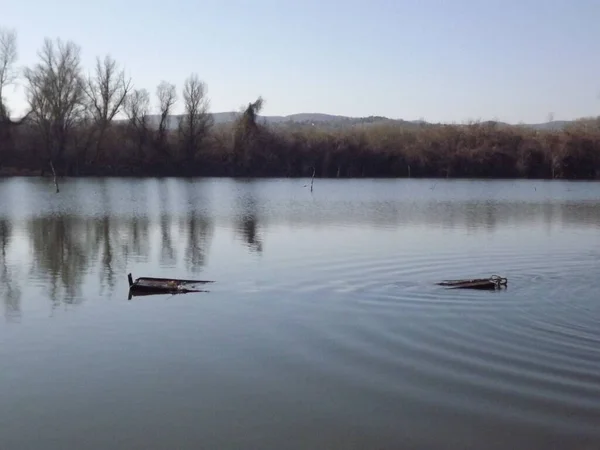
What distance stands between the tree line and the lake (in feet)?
169

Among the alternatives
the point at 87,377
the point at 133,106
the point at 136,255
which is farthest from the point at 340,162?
the point at 87,377

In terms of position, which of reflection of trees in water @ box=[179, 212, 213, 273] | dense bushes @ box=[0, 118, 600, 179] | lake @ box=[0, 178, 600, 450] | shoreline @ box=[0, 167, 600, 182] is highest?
dense bushes @ box=[0, 118, 600, 179]

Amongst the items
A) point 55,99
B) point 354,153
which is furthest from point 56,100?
point 354,153

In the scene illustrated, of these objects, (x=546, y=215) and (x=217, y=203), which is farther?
(x=217, y=203)

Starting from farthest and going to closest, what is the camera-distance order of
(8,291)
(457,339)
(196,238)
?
(196,238)
(8,291)
(457,339)

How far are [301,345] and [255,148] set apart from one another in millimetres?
72667

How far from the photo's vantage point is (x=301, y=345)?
11.1 m

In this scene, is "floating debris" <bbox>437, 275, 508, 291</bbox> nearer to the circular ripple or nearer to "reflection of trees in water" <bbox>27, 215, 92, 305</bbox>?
the circular ripple

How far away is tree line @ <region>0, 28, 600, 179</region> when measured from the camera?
238 ft

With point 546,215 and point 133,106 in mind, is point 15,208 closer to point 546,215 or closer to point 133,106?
point 546,215

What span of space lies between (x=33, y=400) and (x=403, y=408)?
4.50 metres

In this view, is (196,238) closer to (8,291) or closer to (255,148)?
(8,291)

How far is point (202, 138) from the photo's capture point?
8212cm

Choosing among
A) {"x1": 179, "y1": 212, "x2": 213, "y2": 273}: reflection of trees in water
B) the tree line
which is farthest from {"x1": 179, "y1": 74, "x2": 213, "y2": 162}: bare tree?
{"x1": 179, "y1": 212, "x2": 213, "y2": 273}: reflection of trees in water
